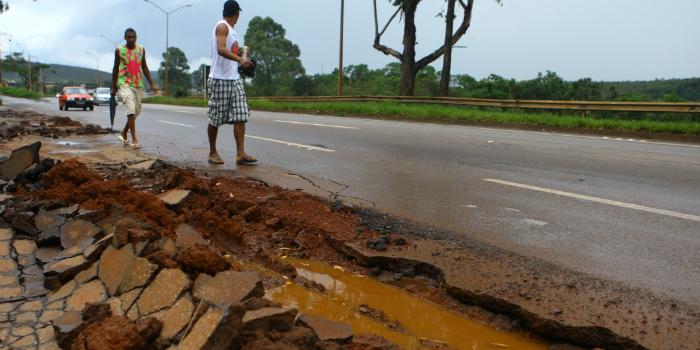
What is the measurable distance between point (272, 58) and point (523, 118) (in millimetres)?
60630

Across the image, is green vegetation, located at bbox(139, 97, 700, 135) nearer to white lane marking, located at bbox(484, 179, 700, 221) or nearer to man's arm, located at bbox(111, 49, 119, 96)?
white lane marking, located at bbox(484, 179, 700, 221)

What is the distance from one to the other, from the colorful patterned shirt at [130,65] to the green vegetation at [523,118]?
447 inches

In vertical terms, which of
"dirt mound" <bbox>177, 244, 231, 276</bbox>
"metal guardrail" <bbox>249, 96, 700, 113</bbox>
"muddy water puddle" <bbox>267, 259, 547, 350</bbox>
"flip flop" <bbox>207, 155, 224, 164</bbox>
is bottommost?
"muddy water puddle" <bbox>267, 259, 547, 350</bbox>

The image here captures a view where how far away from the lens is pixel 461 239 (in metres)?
3.60

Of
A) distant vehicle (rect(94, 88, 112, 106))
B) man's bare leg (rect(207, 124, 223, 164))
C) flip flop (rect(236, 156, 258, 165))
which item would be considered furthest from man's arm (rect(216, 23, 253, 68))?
distant vehicle (rect(94, 88, 112, 106))

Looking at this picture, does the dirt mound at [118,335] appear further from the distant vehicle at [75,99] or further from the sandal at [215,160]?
the distant vehicle at [75,99]

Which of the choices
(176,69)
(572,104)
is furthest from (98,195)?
(176,69)

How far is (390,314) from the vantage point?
106 inches

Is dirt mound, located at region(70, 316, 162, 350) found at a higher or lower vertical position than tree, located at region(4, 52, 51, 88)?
lower

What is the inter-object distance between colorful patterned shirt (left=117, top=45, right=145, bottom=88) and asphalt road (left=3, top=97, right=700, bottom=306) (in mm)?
1037

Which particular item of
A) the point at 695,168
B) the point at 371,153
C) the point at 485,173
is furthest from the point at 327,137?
the point at 695,168

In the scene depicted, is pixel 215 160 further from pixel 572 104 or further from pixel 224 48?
pixel 572 104

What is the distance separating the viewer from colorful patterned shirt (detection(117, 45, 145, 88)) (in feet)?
25.7

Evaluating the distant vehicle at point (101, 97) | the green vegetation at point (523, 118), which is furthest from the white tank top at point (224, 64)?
the distant vehicle at point (101, 97)
